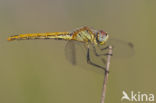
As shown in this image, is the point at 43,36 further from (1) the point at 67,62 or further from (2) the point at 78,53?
(1) the point at 67,62

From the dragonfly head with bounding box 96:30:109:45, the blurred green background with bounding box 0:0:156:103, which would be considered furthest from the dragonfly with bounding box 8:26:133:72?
the blurred green background with bounding box 0:0:156:103

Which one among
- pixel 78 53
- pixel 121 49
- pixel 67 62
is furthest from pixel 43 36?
pixel 121 49

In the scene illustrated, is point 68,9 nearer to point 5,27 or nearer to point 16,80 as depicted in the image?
point 5,27

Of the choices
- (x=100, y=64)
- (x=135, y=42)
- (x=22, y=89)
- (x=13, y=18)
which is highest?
(x=13, y=18)

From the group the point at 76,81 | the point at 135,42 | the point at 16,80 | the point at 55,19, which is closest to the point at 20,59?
the point at 16,80

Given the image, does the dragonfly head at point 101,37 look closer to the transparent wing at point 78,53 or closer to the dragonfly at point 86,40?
the dragonfly at point 86,40

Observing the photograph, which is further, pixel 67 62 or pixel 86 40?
pixel 67 62

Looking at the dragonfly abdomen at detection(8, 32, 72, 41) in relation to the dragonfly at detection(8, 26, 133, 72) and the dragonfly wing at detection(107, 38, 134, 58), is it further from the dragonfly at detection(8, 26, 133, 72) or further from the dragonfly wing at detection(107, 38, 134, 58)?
the dragonfly wing at detection(107, 38, 134, 58)

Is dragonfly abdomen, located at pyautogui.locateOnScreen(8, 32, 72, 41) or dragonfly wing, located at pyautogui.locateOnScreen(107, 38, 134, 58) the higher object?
dragonfly abdomen, located at pyautogui.locateOnScreen(8, 32, 72, 41)
